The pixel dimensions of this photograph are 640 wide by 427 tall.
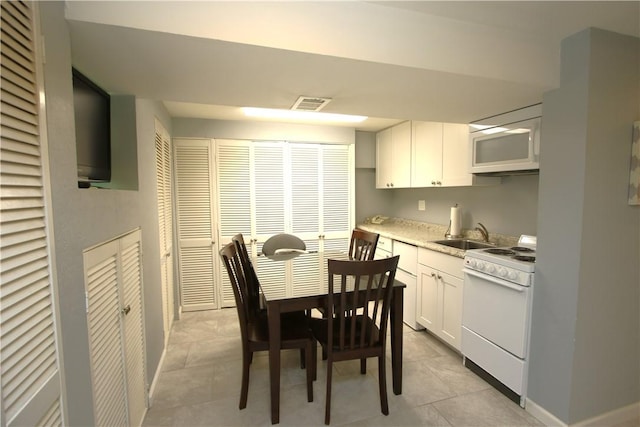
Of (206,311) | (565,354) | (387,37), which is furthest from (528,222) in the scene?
(206,311)

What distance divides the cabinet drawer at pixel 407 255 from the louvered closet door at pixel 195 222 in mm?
2134

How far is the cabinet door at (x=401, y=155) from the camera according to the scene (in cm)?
352

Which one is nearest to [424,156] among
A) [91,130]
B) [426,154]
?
[426,154]

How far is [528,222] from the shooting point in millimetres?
2512

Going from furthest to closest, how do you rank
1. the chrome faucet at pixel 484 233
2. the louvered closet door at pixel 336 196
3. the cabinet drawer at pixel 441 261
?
the louvered closet door at pixel 336 196, the chrome faucet at pixel 484 233, the cabinet drawer at pixel 441 261

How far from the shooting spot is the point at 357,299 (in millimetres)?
1751

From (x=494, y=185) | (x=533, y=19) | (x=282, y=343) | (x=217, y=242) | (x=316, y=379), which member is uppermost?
(x=533, y=19)

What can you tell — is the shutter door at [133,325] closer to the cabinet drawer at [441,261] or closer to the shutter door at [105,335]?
the shutter door at [105,335]

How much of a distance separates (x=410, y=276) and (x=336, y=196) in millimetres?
1405

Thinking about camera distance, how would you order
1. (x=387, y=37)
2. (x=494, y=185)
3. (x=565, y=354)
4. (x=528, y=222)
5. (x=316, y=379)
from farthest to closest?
(x=494, y=185) < (x=528, y=222) < (x=316, y=379) < (x=565, y=354) < (x=387, y=37)

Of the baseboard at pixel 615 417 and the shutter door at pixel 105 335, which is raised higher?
the shutter door at pixel 105 335

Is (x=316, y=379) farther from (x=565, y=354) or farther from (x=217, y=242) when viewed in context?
(x=217, y=242)

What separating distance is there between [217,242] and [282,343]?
78.2 inches

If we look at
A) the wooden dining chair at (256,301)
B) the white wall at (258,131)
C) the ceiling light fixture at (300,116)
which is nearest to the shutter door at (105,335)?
the wooden dining chair at (256,301)
